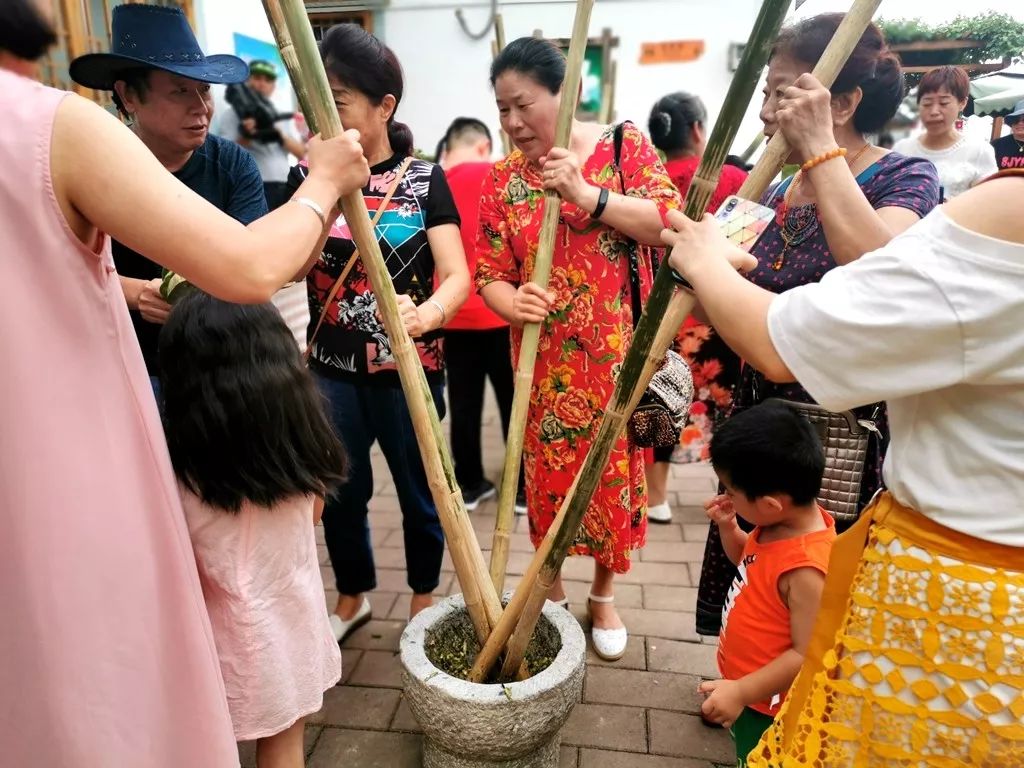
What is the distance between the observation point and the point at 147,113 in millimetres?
1887

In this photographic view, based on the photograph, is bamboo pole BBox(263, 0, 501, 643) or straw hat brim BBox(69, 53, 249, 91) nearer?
bamboo pole BBox(263, 0, 501, 643)

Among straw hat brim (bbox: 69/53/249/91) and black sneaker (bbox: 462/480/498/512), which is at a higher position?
straw hat brim (bbox: 69/53/249/91)

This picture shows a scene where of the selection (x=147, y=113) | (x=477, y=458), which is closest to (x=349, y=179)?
(x=147, y=113)

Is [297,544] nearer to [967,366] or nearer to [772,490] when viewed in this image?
[772,490]

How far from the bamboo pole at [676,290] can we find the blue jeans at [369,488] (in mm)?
790

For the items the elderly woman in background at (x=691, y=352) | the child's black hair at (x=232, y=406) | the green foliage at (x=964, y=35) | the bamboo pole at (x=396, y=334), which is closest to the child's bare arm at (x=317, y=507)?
the child's black hair at (x=232, y=406)

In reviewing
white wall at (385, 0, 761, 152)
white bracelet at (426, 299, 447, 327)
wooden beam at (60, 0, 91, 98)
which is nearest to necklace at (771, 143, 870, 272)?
white bracelet at (426, 299, 447, 327)

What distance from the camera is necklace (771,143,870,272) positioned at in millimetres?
1669

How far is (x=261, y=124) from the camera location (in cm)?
507

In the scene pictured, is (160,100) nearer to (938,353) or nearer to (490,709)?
(490,709)

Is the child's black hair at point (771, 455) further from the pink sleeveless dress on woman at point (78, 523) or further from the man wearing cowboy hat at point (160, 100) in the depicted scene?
the man wearing cowboy hat at point (160, 100)

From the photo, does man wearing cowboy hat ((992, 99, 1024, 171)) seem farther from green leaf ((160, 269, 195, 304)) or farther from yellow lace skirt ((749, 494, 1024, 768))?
green leaf ((160, 269, 195, 304))

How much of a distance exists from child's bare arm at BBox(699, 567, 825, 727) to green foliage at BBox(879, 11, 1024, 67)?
3.78ft

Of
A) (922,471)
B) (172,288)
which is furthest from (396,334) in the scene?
(922,471)
